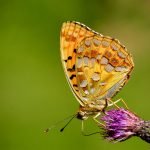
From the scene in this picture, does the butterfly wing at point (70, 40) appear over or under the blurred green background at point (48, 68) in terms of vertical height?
over

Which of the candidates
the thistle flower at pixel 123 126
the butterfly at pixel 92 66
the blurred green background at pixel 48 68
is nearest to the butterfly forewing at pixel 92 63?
the butterfly at pixel 92 66

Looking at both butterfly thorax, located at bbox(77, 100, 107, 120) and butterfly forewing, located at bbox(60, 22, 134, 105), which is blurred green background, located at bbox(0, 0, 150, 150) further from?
butterfly thorax, located at bbox(77, 100, 107, 120)

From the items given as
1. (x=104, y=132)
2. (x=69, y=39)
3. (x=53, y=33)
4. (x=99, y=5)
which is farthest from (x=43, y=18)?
(x=104, y=132)

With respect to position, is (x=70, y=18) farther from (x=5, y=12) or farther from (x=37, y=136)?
(x=37, y=136)

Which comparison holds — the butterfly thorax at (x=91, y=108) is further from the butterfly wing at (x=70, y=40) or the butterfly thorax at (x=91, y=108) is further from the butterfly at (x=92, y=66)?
the butterfly wing at (x=70, y=40)

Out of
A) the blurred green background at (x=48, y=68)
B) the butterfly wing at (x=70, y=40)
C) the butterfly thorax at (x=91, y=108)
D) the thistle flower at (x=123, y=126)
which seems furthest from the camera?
the blurred green background at (x=48, y=68)

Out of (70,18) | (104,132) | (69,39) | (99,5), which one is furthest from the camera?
(99,5)

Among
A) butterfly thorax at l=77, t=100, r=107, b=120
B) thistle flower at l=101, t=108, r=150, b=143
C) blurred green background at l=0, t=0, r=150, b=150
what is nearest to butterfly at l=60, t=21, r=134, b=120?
butterfly thorax at l=77, t=100, r=107, b=120
